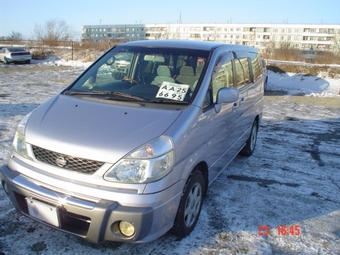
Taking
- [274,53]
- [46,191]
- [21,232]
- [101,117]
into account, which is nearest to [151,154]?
[101,117]

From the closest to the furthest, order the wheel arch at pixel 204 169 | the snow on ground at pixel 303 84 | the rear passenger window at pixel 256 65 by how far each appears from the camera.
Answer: the wheel arch at pixel 204 169, the rear passenger window at pixel 256 65, the snow on ground at pixel 303 84

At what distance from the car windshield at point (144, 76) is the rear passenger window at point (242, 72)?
2.55 ft

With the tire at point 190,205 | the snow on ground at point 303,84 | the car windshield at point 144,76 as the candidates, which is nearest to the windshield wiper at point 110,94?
the car windshield at point 144,76

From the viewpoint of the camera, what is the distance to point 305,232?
3.06 meters

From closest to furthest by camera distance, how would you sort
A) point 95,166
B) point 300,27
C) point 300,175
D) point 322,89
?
point 95,166 < point 300,175 < point 322,89 < point 300,27

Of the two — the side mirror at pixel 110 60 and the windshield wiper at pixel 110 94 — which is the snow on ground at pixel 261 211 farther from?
the side mirror at pixel 110 60

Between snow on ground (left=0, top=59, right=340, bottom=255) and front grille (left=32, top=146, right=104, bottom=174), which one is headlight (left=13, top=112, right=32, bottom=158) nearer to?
front grille (left=32, top=146, right=104, bottom=174)

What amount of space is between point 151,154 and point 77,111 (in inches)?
37.0

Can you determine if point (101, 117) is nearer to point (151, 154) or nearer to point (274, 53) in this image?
point (151, 154)

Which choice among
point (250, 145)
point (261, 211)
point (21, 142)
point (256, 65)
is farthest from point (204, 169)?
point (256, 65)

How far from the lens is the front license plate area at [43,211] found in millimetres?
2244

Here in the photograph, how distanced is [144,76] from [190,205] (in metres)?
1.48

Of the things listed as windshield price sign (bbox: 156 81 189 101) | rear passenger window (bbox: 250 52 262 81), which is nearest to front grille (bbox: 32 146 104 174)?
windshield price sign (bbox: 156 81 189 101)
